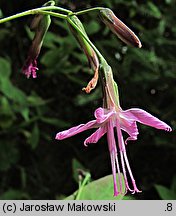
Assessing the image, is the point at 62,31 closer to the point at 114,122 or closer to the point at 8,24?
the point at 8,24

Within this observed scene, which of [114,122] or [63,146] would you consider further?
[63,146]

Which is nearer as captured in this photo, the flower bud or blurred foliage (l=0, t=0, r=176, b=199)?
the flower bud

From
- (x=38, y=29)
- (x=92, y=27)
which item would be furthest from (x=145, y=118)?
(x=92, y=27)

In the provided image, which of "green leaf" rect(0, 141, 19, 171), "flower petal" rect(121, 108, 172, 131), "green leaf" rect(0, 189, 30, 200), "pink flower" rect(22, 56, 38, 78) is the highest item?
"pink flower" rect(22, 56, 38, 78)

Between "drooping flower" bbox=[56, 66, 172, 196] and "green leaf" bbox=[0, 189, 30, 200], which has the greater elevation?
"drooping flower" bbox=[56, 66, 172, 196]

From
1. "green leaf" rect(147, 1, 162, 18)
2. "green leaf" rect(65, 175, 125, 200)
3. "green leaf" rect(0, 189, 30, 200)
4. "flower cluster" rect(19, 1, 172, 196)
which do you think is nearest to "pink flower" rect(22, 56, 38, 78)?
"flower cluster" rect(19, 1, 172, 196)

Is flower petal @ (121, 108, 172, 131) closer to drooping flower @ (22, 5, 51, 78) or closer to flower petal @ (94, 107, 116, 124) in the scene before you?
flower petal @ (94, 107, 116, 124)

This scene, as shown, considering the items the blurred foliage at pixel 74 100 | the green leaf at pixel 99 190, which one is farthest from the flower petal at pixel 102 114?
the blurred foliage at pixel 74 100
